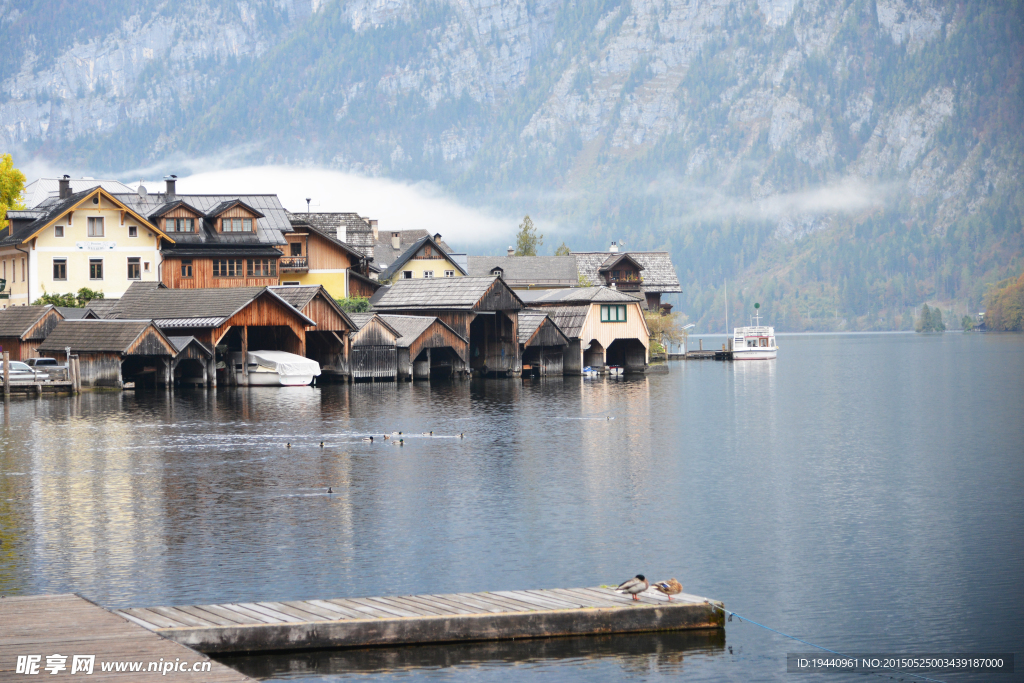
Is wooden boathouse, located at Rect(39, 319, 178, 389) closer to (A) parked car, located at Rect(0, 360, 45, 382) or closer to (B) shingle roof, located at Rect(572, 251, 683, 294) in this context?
(A) parked car, located at Rect(0, 360, 45, 382)

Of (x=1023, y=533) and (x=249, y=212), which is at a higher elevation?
(x=249, y=212)

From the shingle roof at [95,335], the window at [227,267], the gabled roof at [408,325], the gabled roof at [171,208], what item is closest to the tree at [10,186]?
the gabled roof at [171,208]

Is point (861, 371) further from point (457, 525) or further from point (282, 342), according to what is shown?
point (457, 525)

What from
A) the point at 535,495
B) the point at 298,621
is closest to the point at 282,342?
the point at 535,495

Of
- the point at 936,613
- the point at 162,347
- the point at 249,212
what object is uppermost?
the point at 249,212

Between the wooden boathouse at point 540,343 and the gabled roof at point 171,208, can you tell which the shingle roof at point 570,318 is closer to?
the wooden boathouse at point 540,343

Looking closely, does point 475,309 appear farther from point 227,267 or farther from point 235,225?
point 235,225

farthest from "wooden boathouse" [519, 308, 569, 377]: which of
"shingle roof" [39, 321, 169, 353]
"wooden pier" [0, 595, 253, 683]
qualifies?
"wooden pier" [0, 595, 253, 683]

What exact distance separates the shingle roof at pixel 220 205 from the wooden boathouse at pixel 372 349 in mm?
16992

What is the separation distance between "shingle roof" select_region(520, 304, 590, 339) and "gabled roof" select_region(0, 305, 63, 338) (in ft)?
138

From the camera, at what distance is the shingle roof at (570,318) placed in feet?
341

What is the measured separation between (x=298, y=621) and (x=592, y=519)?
13235mm

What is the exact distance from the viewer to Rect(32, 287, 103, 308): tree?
9100 cm

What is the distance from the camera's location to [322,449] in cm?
4666
